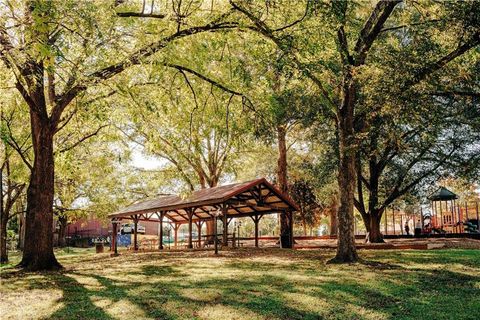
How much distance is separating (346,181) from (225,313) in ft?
24.7

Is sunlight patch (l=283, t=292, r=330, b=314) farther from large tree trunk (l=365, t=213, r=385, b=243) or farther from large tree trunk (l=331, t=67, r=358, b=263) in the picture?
large tree trunk (l=365, t=213, r=385, b=243)

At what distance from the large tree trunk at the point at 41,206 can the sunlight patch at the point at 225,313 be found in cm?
817

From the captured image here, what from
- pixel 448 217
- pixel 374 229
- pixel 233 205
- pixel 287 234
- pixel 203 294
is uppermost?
pixel 233 205

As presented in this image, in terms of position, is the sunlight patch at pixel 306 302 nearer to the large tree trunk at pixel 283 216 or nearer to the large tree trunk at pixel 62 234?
the large tree trunk at pixel 283 216

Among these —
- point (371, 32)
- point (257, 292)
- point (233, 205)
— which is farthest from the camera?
point (233, 205)

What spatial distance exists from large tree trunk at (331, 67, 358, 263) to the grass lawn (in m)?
0.79

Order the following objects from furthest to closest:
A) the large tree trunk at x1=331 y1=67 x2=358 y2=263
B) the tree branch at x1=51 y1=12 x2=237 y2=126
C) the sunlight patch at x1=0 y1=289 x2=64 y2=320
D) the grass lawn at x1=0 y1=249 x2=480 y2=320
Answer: the large tree trunk at x1=331 y1=67 x2=358 y2=263, the tree branch at x1=51 y1=12 x2=237 y2=126, the sunlight patch at x1=0 y1=289 x2=64 y2=320, the grass lawn at x1=0 y1=249 x2=480 y2=320

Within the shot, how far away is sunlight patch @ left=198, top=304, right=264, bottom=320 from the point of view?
6.98 meters

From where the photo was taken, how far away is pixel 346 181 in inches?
531

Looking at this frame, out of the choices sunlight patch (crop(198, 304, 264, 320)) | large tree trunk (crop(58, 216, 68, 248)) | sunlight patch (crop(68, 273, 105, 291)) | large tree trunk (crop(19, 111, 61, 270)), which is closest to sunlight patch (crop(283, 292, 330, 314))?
sunlight patch (crop(198, 304, 264, 320))

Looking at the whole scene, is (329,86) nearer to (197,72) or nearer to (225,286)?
(197,72)

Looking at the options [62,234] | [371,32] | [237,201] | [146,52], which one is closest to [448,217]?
[237,201]

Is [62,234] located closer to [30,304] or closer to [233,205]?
[233,205]

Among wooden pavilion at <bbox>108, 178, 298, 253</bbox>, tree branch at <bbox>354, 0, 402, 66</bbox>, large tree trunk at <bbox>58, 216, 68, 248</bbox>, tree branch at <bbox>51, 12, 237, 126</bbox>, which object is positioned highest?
tree branch at <bbox>354, 0, 402, 66</bbox>
